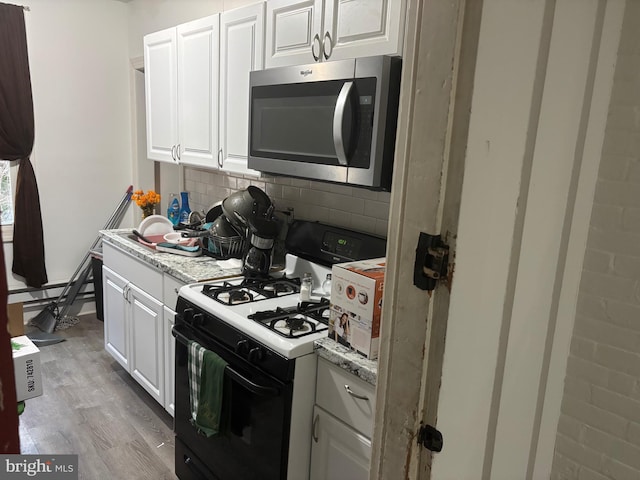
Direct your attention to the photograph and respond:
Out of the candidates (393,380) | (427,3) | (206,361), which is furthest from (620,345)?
(206,361)

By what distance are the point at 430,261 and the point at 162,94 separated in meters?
2.50

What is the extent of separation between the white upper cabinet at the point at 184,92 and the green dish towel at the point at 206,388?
40.9 inches

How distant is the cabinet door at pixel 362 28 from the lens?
1550 mm

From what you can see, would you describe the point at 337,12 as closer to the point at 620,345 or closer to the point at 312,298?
the point at 312,298

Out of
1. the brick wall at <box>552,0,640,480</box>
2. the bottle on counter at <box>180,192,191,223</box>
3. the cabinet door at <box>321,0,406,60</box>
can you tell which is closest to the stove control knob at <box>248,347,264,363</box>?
the brick wall at <box>552,0,640,480</box>

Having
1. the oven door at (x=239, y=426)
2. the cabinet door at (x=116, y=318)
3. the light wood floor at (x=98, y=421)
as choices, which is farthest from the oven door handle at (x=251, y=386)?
the cabinet door at (x=116, y=318)

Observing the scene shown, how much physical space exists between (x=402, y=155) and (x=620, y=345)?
0.87m

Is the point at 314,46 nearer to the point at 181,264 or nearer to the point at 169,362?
the point at 181,264

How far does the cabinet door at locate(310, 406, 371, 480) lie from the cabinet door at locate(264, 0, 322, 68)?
1305mm

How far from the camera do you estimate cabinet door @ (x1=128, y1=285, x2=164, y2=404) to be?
2.53m

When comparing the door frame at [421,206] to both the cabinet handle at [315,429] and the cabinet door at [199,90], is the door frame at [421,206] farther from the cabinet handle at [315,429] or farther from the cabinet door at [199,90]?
the cabinet door at [199,90]

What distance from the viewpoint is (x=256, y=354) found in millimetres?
1638

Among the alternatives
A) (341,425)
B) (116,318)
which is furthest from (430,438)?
(116,318)

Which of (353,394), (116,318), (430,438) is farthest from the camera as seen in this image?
(116,318)
